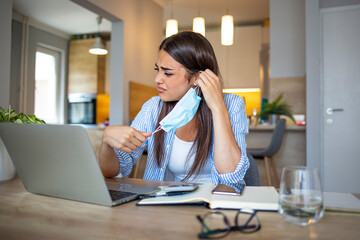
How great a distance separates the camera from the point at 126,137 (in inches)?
38.3

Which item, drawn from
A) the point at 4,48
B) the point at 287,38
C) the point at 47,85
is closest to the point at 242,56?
the point at 287,38

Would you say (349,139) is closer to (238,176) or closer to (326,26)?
(326,26)

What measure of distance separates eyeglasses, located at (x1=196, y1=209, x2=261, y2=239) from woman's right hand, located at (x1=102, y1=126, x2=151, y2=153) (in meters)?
0.37

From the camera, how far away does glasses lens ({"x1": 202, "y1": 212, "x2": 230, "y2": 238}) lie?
558 millimetres

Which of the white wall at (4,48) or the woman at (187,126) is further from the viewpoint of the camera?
the white wall at (4,48)

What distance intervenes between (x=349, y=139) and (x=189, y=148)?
8.57 feet

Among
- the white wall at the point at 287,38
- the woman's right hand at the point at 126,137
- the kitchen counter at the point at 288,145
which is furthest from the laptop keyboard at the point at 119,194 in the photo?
the white wall at the point at 287,38

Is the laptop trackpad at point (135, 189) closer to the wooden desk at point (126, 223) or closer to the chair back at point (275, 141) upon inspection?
the wooden desk at point (126, 223)

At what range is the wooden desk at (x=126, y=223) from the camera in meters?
0.57

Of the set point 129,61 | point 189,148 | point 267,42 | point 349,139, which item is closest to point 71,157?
point 189,148

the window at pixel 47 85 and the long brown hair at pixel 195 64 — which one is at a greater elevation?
the window at pixel 47 85

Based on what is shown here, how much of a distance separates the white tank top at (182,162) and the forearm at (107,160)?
12.1 inches

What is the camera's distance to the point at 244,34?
6.14 metres

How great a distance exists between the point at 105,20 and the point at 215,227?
557 centimetres
